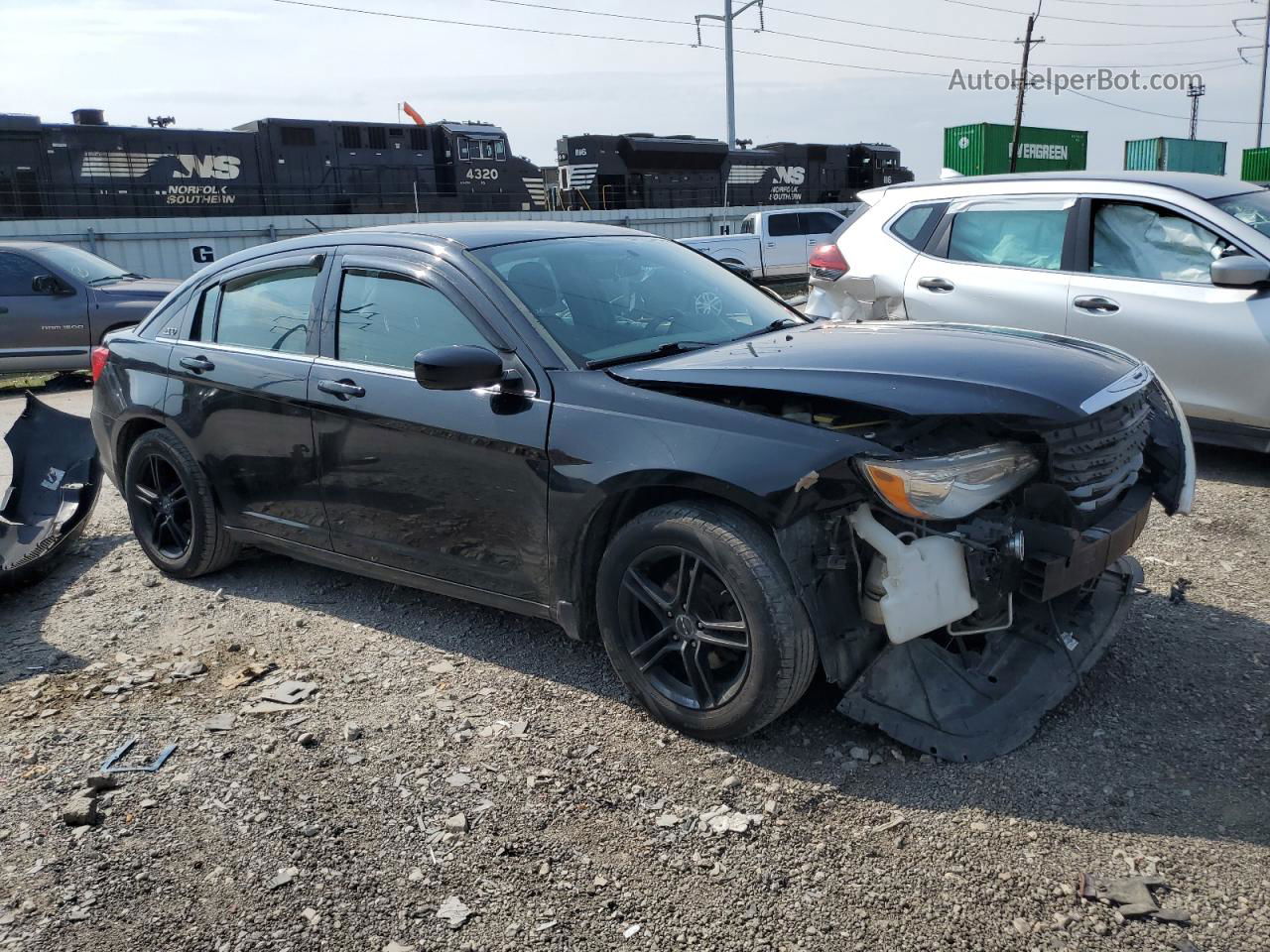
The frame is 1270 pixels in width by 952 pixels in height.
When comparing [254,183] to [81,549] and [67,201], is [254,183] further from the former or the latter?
[81,549]

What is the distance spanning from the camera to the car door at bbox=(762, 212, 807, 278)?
23344 mm

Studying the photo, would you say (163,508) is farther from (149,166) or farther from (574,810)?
(149,166)

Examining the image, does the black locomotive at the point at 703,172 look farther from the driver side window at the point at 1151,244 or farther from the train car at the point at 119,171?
the driver side window at the point at 1151,244

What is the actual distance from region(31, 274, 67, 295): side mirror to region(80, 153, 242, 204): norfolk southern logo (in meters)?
11.2

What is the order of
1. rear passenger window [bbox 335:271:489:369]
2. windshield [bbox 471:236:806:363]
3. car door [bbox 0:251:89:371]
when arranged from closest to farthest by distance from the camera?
1. windshield [bbox 471:236:806:363]
2. rear passenger window [bbox 335:271:489:369]
3. car door [bbox 0:251:89:371]

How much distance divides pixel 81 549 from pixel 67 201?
741 inches

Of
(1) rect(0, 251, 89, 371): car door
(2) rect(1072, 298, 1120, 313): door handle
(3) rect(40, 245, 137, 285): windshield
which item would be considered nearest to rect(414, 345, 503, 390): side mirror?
(2) rect(1072, 298, 1120, 313): door handle

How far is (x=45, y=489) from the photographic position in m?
5.71

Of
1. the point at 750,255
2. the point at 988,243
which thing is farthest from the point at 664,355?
the point at 750,255

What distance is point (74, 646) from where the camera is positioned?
14.4 ft

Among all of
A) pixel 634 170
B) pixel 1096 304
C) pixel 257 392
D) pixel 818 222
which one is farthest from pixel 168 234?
pixel 1096 304

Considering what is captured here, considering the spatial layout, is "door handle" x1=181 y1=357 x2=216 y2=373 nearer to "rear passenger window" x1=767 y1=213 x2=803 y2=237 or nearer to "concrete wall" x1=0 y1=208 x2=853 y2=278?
"concrete wall" x1=0 y1=208 x2=853 y2=278

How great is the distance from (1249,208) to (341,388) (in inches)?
206

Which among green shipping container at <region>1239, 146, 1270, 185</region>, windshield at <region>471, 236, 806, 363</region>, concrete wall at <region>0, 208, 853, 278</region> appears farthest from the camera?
green shipping container at <region>1239, 146, 1270, 185</region>
